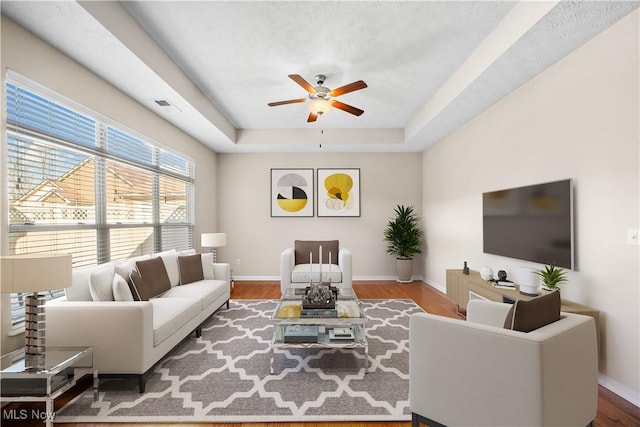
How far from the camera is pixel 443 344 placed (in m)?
1.45

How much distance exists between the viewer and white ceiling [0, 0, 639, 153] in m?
1.99

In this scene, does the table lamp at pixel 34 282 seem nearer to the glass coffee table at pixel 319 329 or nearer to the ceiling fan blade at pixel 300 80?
the glass coffee table at pixel 319 329

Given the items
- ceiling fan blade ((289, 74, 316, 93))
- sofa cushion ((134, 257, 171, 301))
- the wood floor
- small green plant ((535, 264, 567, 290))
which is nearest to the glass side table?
the wood floor

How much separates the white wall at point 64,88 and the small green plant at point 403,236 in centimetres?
393

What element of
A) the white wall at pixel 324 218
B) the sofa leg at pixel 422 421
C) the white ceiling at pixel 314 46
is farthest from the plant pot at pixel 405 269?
the sofa leg at pixel 422 421

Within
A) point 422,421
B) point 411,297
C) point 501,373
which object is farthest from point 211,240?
point 501,373

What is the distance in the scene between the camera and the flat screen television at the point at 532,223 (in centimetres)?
236

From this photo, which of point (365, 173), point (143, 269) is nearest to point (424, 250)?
point (365, 173)

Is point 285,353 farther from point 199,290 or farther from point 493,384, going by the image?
point 493,384

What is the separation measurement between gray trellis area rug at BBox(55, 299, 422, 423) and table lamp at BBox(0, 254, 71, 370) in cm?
48

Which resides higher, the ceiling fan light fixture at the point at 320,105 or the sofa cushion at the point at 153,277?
the ceiling fan light fixture at the point at 320,105

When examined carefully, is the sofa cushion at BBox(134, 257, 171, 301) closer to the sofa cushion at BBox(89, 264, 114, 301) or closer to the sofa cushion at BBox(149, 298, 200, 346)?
the sofa cushion at BBox(149, 298, 200, 346)

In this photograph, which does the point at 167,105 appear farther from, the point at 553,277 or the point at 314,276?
the point at 553,277

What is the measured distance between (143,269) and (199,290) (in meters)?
0.63
